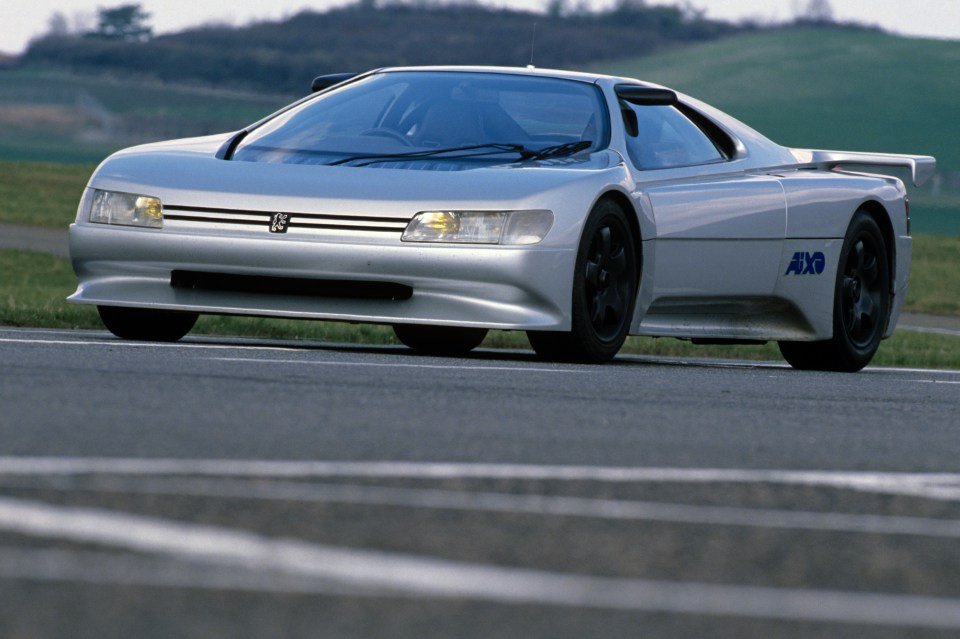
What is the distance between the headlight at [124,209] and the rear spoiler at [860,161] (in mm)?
3605

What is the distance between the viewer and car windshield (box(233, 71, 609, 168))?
8.93 meters

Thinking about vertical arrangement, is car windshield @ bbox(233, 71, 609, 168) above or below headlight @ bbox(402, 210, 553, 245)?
above

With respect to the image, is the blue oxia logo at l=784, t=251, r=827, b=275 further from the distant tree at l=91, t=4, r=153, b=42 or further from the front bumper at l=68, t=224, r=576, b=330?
the distant tree at l=91, t=4, r=153, b=42

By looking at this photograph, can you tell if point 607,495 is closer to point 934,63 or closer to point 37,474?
point 37,474

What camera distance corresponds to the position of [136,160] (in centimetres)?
877

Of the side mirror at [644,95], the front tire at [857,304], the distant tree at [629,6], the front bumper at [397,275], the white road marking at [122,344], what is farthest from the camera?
the distant tree at [629,6]

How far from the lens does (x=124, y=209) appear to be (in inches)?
341

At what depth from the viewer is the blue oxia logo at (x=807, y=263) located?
9.82m

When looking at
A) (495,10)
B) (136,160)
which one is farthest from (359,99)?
(495,10)

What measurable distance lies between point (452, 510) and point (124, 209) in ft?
16.7

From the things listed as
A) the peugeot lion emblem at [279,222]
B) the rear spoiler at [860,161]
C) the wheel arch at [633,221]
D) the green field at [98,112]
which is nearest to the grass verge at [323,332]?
the rear spoiler at [860,161]

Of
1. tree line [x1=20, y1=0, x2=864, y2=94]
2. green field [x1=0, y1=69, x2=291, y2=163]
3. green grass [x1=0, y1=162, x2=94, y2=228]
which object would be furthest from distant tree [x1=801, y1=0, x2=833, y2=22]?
green grass [x1=0, y1=162, x2=94, y2=228]

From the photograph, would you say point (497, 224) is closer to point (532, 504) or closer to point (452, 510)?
point (532, 504)

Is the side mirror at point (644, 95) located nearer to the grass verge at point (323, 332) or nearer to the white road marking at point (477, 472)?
the grass verge at point (323, 332)
